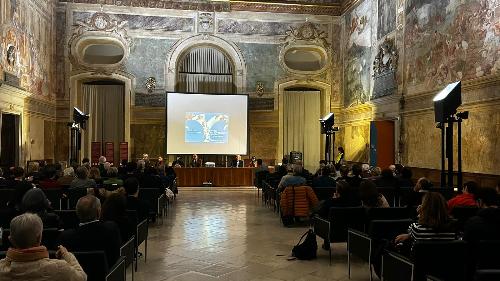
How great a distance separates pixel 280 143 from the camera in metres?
20.0

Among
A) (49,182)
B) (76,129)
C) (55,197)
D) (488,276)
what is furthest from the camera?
(76,129)

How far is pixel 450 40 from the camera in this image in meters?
11.4

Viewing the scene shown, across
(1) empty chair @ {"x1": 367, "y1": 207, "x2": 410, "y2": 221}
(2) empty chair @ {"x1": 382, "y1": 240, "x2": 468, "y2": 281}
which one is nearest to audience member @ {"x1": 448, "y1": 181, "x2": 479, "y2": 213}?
(1) empty chair @ {"x1": 367, "y1": 207, "x2": 410, "y2": 221}

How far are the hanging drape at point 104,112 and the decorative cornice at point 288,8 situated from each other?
21.0 ft

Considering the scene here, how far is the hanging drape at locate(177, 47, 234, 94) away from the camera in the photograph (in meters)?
20.0

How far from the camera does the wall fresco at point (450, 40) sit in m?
9.96

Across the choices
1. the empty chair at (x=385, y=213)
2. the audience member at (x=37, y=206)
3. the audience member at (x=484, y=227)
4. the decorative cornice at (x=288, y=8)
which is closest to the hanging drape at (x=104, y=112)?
the decorative cornice at (x=288, y=8)

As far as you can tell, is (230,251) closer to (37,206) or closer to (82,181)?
(82,181)

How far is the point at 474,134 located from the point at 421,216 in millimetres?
7555

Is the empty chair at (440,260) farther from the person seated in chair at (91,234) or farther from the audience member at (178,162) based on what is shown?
the audience member at (178,162)

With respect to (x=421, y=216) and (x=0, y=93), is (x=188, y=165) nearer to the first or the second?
(x=0, y=93)

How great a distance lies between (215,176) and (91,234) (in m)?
13.8

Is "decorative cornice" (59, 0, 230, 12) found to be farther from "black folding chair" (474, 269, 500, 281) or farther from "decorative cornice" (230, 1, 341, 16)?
"black folding chair" (474, 269, 500, 281)

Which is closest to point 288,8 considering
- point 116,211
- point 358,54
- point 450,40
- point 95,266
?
point 358,54
